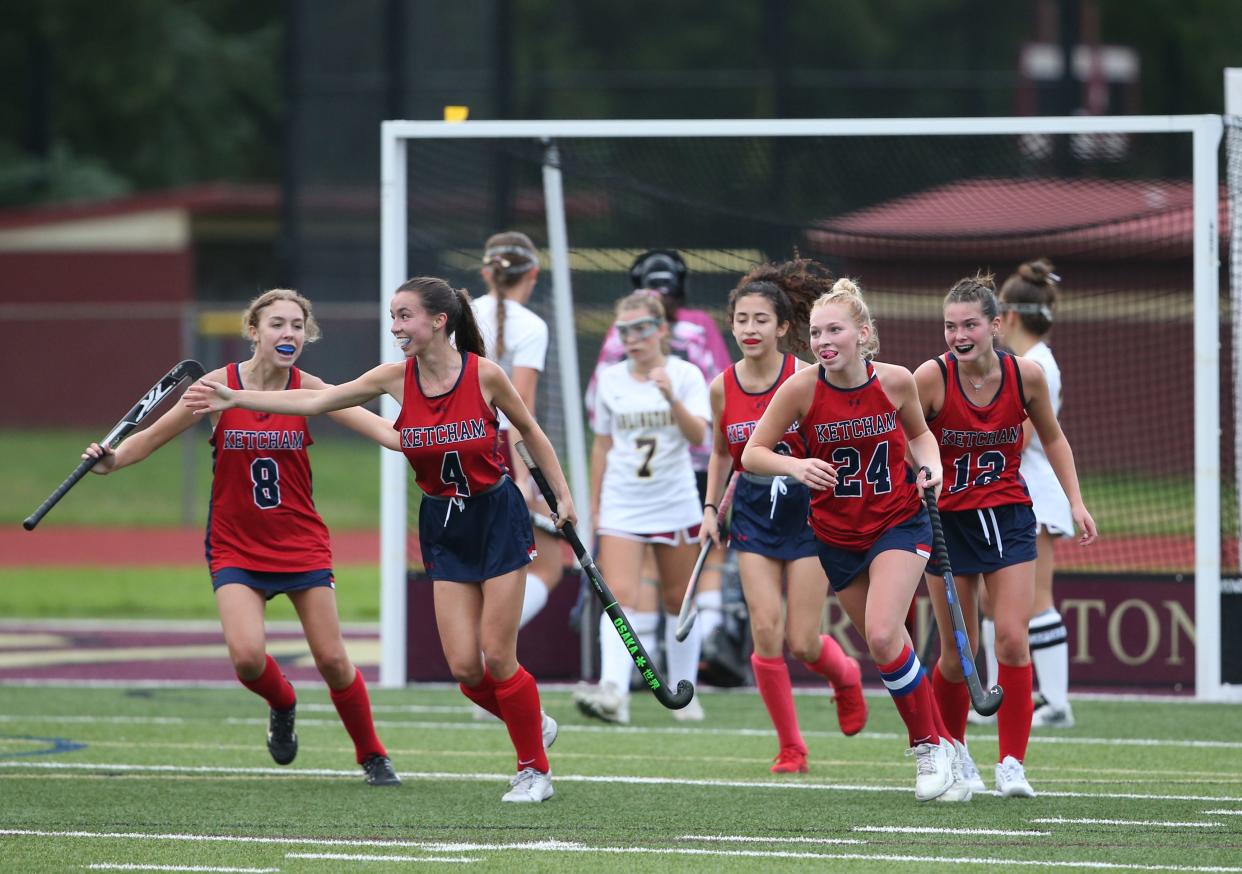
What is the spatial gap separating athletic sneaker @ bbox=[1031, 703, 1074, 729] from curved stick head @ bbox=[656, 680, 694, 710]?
2.67 m

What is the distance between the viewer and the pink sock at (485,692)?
7.15m

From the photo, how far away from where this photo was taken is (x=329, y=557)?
742 cm

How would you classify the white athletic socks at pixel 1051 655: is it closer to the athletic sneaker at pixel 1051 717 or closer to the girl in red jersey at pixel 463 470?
the athletic sneaker at pixel 1051 717

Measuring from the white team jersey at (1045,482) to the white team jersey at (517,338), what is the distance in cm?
231

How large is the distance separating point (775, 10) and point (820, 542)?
61.7ft

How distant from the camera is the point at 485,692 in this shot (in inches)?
286

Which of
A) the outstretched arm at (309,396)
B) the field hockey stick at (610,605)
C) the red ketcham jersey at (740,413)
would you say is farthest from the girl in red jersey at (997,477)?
the outstretched arm at (309,396)

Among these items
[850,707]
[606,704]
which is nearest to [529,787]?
[850,707]

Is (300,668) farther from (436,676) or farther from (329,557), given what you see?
(329,557)

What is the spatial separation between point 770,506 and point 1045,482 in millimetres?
1987

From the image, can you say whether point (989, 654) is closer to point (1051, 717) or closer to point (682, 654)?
point (1051, 717)

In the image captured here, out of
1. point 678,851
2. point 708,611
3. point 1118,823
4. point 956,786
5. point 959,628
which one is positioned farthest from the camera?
point 708,611

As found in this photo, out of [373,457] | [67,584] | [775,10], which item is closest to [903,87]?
[775,10]

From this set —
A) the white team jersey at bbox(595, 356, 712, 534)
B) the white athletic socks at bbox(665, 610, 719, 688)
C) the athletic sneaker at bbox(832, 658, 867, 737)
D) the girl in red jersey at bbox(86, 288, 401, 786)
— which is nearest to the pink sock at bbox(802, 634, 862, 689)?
the athletic sneaker at bbox(832, 658, 867, 737)
